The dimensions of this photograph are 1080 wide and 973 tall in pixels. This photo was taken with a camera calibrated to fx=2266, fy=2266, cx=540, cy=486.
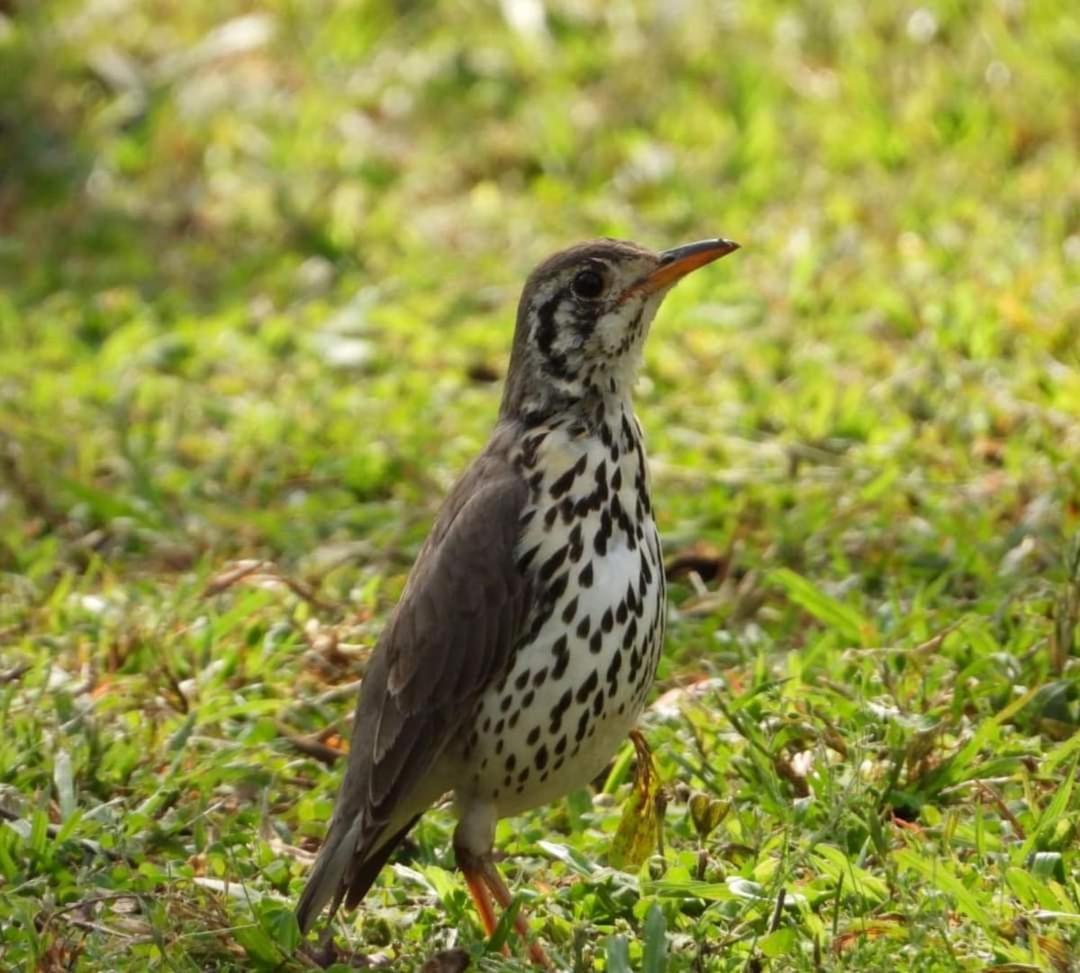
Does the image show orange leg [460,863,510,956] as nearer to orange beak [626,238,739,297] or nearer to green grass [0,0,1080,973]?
green grass [0,0,1080,973]

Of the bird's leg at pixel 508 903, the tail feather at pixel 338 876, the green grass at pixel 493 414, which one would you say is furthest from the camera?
the green grass at pixel 493 414

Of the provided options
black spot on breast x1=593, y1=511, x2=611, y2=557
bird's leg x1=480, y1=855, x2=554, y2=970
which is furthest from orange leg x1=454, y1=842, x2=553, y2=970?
black spot on breast x1=593, y1=511, x2=611, y2=557

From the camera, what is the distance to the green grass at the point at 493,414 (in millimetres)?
4535

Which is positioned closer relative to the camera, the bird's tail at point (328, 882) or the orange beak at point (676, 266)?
the bird's tail at point (328, 882)

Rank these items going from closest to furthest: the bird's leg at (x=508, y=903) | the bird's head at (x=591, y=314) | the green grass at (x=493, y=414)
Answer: the bird's leg at (x=508, y=903) < the green grass at (x=493, y=414) < the bird's head at (x=591, y=314)

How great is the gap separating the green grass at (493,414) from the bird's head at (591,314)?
0.85 meters

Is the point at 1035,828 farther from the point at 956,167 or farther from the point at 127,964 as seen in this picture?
the point at 956,167

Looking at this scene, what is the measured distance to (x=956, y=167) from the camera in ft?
27.8

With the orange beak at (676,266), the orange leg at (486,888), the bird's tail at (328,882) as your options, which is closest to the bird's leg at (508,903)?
the orange leg at (486,888)

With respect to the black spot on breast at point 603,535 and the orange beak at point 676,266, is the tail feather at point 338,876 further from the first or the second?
the orange beak at point 676,266

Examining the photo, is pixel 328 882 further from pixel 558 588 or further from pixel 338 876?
pixel 558 588

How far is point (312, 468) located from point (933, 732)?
2.72 meters

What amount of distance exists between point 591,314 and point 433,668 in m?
0.81

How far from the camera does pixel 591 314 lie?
4.68 m
